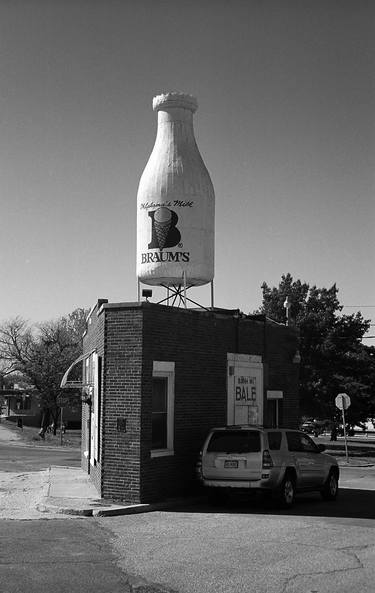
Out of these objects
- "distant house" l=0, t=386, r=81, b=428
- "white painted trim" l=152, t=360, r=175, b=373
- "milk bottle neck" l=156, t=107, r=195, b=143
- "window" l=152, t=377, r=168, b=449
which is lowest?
"distant house" l=0, t=386, r=81, b=428

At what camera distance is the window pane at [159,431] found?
1689 cm

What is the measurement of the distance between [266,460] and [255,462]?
219mm

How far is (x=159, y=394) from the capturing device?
17.1m

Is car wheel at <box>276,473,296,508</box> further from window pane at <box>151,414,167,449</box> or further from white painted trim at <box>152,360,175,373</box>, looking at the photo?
white painted trim at <box>152,360,175,373</box>

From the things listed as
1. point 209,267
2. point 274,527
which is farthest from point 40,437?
point 274,527

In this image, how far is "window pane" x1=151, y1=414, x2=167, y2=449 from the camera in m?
16.9

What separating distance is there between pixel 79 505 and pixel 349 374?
32.6 metres

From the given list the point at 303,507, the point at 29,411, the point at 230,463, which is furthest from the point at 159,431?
the point at 29,411

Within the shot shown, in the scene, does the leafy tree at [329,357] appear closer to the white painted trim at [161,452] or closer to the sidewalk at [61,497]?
the sidewalk at [61,497]

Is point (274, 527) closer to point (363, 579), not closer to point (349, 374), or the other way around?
point (363, 579)

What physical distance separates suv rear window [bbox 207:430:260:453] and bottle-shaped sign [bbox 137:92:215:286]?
516 cm

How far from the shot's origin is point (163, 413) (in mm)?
17172

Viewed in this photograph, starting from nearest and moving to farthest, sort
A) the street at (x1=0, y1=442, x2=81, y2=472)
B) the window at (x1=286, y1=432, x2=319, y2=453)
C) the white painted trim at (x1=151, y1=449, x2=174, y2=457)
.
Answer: the white painted trim at (x1=151, y1=449, x2=174, y2=457)
the window at (x1=286, y1=432, x2=319, y2=453)
the street at (x1=0, y1=442, x2=81, y2=472)

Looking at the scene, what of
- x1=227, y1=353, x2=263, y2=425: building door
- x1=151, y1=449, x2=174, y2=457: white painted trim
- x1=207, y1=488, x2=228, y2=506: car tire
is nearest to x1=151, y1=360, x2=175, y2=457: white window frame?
x1=151, y1=449, x2=174, y2=457: white painted trim
